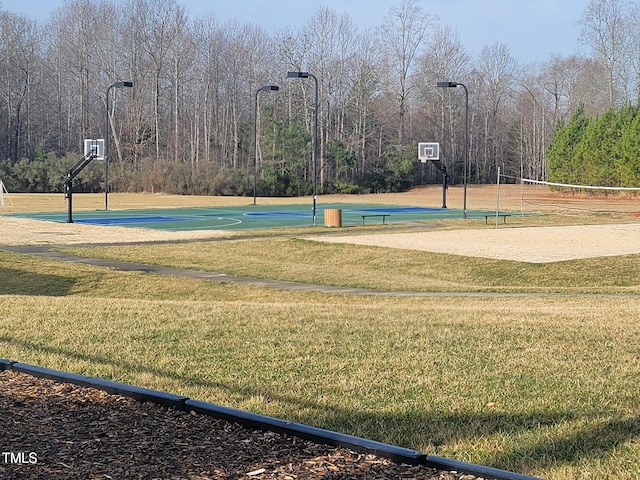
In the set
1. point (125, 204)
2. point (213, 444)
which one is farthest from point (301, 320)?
point (125, 204)

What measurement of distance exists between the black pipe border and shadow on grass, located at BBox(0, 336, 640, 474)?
0.47m

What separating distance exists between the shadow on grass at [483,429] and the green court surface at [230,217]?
3167 centimetres

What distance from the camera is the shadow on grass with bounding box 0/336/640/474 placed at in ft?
16.3

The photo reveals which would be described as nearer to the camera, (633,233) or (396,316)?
(396,316)

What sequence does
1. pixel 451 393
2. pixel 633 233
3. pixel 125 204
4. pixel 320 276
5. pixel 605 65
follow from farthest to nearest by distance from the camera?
pixel 605 65 → pixel 125 204 → pixel 633 233 → pixel 320 276 → pixel 451 393

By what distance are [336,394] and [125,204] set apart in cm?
5377

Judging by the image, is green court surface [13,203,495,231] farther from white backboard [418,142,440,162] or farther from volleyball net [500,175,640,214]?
volleyball net [500,175,640,214]

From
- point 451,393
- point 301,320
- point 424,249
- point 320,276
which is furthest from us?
point 424,249

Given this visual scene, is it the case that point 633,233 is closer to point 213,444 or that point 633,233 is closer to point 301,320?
point 301,320

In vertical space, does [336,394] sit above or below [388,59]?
below

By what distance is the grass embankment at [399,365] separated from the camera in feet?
17.6

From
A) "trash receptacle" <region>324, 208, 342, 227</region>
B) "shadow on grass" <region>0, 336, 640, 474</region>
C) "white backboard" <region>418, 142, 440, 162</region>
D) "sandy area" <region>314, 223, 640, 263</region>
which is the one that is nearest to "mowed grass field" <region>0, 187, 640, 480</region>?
"shadow on grass" <region>0, 336, 640, 474</region>

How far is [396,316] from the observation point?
10898mm

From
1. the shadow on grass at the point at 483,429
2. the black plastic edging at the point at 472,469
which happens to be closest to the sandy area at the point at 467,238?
the shadow on grass at the point at 483,429
